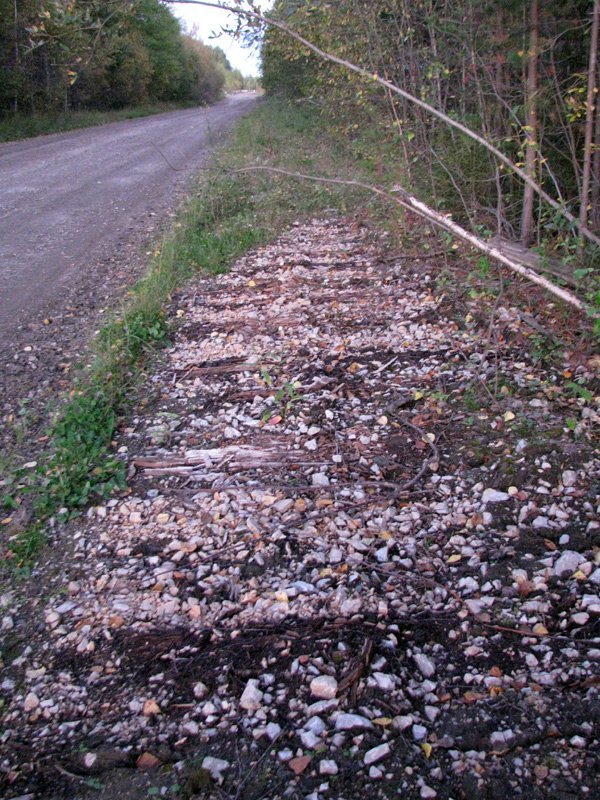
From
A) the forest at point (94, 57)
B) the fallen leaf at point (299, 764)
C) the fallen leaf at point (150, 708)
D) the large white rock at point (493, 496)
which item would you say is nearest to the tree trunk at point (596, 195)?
the large white rock at point (493, 496)

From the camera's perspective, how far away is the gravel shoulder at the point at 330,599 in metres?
2.06

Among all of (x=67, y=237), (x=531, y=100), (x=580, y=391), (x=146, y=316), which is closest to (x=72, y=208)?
(x=67, y=237)

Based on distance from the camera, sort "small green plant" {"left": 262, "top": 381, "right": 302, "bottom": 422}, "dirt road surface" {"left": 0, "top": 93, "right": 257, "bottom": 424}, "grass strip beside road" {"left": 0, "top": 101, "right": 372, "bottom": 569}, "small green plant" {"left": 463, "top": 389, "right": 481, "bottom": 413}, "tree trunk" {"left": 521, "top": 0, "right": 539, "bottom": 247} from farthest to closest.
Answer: "dirt road surface" {"left": 0, "top": 93, "right": 257, "bottom": 424} < "tree trunk" {"left": 521, "top": 0, "right": 539, "bottom": 247} < "small green plant" {"left": 262, "top": 381, "right": 302, "bottom": 422} < "small green plant" {"left": 463, "top": 389, "right": 481, "bottom": 413} < "grass strip beside road" {"left": 0, "top": 101, "right": 372, "bottom": 569}

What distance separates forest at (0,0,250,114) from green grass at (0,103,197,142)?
1.74ft

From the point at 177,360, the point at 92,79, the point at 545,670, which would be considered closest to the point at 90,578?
the point at 545,670

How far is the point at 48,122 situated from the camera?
23875 mm

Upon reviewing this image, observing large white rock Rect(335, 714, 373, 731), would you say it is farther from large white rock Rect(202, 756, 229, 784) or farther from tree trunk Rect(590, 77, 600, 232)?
tree trunk Rect(590, 77, 600, 232)

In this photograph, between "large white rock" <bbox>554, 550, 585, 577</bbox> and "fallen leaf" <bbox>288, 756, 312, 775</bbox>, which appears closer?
"fallen leaf" <bbox>288, 756, 312, 775</bbox>

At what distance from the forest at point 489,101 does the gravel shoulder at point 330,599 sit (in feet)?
4.61

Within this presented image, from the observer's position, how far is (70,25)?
4.78 m

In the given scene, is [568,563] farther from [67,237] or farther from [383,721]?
[67,237]

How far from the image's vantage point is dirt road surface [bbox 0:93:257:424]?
17.9ft

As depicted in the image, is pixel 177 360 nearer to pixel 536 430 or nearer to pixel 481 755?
pixel 536 430

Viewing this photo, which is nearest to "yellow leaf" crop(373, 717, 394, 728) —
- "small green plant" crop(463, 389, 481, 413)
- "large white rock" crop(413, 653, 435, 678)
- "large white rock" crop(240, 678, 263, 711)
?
"large white rock" crop(413, 653, 435, 678)
